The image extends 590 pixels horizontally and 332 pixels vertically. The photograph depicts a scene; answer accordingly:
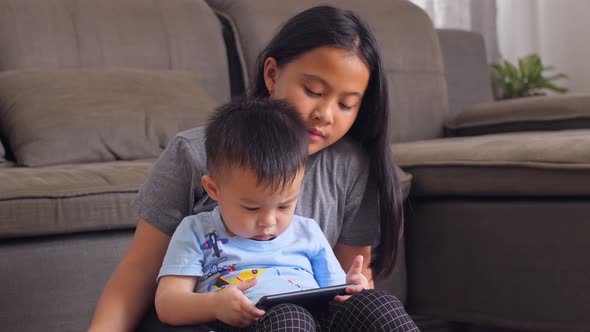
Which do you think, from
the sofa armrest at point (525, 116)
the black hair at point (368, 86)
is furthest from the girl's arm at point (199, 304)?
the sofa armrest at point (525, 116)

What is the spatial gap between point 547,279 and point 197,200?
830 mm

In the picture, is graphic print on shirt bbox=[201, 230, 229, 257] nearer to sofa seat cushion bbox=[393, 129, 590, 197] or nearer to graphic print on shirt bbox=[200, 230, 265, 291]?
graphic print on shirt bbox=[200, 230, 265, 291]

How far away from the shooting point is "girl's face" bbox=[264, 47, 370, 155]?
3.90 ft

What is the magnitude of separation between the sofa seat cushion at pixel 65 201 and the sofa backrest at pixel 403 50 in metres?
1.03

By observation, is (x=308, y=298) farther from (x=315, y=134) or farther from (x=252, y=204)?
(x=315, y=134)

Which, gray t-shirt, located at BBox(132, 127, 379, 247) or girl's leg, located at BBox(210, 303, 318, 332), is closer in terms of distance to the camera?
girl's leg, located at BBox(210, 303, 318, 332)

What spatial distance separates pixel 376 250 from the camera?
4.50 ft

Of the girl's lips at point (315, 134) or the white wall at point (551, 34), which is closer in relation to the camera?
the girl's lips at point (315, 134)

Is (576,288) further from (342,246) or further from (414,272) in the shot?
(342,246)

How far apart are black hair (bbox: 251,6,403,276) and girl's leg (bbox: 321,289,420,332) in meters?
0.33

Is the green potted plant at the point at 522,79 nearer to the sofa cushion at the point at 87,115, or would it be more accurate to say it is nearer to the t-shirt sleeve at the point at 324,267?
the sofa cushion at the point at 87,115

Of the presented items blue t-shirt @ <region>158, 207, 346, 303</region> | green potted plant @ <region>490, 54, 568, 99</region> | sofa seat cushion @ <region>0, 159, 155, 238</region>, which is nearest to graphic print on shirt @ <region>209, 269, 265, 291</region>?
blue t-shirt @ <region>158, 207, 346, 303</region>

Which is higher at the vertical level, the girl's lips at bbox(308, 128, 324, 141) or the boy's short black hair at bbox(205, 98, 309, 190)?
the boy's short black hair at bbox(205, 98, 309, 190)

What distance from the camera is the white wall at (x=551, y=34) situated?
372 centimetres
